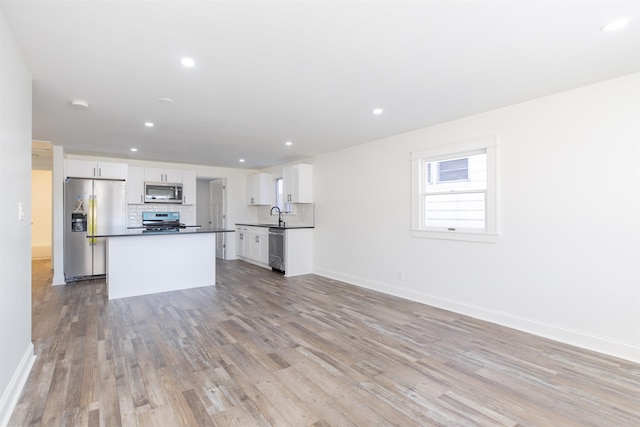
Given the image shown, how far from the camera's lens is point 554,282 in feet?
10.1

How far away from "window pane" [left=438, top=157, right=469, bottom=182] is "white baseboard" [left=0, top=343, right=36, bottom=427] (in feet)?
14.6

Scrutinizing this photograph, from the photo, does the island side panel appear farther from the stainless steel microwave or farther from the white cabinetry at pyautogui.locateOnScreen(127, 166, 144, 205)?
the white cabinetry at pyautogui.locateOnScreen(127, 166, 144, 205)

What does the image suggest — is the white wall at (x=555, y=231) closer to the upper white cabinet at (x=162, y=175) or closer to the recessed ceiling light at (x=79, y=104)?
the recessed ceiling light at (x=79, y=104)

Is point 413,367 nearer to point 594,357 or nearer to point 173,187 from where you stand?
point 594,357

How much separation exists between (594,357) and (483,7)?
2917 mm

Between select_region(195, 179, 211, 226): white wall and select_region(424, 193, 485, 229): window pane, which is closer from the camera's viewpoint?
select_region(424, 193, 485, 229): window pane

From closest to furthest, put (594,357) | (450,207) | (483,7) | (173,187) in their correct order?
1. (483,7)
2. (594,357)
3. (450,207)
4. (173,187)

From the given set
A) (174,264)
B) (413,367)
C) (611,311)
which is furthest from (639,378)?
(174,264)

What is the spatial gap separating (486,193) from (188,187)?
5998mm

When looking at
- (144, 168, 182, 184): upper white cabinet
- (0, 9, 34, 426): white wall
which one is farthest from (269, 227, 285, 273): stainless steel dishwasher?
(0, 9, 34, 426): white wall

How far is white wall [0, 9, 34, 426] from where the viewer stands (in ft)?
6.16

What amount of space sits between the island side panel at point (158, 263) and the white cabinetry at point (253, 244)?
161cm

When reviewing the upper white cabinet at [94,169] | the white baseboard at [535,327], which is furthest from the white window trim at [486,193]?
the upper white cabinet at [94,169]

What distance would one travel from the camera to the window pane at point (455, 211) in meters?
3.75
